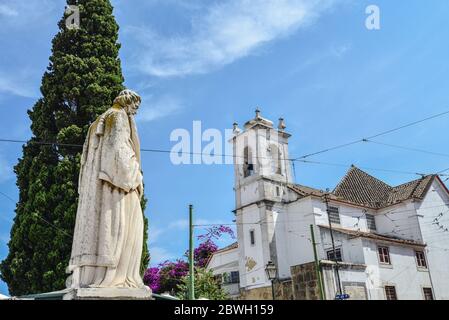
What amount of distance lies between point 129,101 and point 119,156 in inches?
32.6

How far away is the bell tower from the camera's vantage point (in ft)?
113

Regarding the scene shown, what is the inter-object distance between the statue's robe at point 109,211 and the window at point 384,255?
28.8 metres

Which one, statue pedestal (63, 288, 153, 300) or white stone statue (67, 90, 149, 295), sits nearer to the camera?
statue pedestal (63, 288, 153, 300)

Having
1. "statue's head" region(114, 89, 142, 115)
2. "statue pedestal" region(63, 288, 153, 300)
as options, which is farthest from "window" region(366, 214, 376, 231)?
"statue pedestal" region(63, 288, 153, 300)

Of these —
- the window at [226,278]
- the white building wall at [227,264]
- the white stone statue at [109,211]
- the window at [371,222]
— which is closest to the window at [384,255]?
the window at [371,222]

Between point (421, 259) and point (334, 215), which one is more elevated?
point (334, 215)

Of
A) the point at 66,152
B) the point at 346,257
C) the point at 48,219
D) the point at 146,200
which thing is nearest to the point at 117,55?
the point at 66,152

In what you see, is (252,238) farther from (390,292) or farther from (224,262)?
(390,292)

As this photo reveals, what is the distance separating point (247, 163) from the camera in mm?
39625

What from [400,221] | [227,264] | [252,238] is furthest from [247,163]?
[400,221]

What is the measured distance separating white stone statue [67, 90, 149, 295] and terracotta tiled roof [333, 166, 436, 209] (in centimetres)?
3584

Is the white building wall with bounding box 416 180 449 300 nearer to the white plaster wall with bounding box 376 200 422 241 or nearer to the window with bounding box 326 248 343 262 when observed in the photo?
the white plaster wall with bounding box 376 200 422 241

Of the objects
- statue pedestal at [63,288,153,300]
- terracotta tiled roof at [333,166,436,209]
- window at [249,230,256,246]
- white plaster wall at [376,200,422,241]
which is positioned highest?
terracotta tiled roof at [333,166,436,209]
